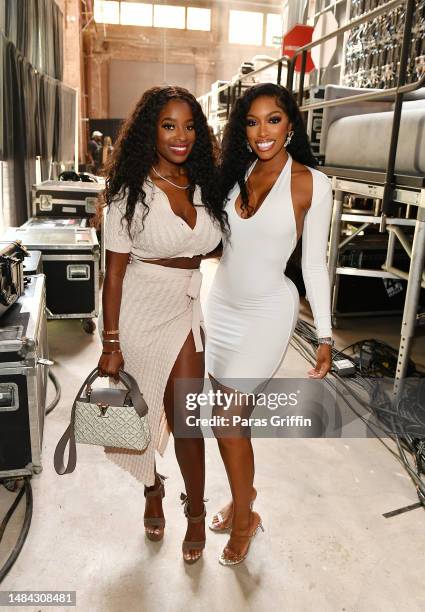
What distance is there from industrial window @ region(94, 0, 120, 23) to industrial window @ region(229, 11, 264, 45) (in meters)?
3.83

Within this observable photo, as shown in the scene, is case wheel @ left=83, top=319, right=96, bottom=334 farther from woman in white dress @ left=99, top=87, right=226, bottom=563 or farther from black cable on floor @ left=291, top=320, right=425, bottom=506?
woman in white dress @ left=99, top=87, right=226, bottom=563

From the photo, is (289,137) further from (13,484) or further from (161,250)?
(13,484)

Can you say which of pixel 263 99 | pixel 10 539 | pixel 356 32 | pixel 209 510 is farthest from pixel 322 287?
pixel 356 32

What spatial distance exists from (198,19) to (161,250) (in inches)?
708

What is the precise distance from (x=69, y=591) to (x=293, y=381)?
226cm

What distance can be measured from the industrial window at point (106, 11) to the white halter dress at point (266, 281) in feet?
57.5

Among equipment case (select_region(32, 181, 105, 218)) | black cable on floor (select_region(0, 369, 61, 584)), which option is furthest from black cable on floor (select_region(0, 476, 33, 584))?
equipment case (select_region(32, 181, 105, 218))

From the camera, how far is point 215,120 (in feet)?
33.7

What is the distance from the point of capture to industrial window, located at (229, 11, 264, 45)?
17.2 metres

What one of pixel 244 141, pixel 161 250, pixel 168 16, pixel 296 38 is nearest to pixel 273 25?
pixel 168 16

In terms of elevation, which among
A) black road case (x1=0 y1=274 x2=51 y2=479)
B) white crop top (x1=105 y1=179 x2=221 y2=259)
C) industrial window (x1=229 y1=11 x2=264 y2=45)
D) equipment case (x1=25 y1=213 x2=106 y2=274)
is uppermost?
industrial window (x1=229 y1=11 x2=264 y2=45)

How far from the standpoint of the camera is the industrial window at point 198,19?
665 inches

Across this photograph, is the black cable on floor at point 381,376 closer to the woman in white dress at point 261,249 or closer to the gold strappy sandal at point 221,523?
the gold strappy sandal at point 221,523

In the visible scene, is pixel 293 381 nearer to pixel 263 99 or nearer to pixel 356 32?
pixel 263 99
